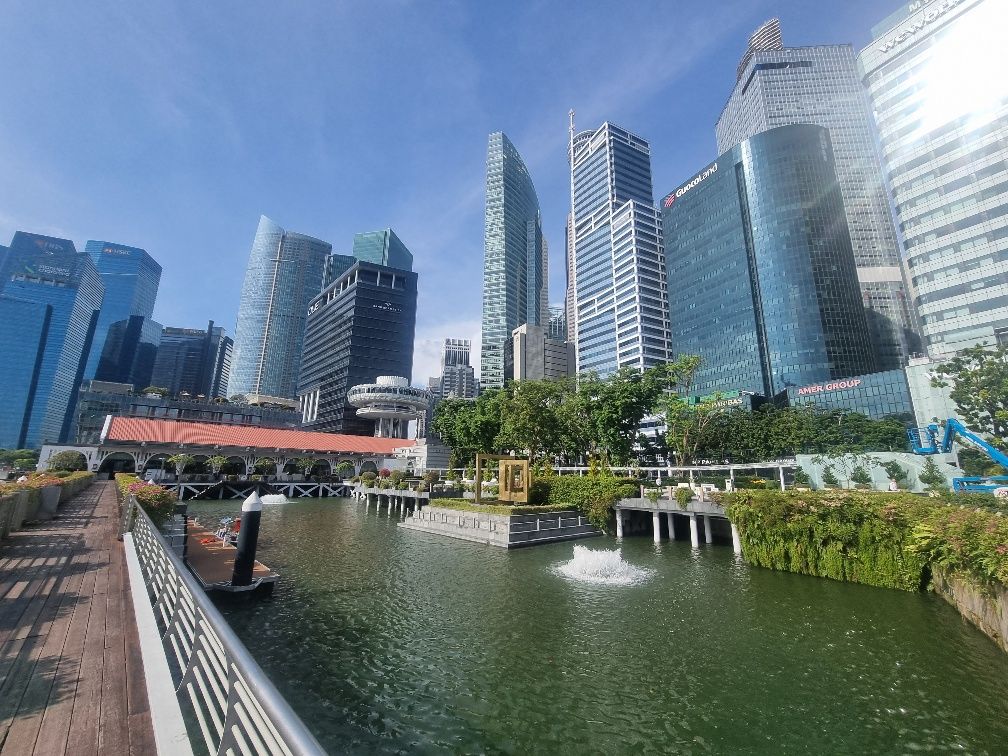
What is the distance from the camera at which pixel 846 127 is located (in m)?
154

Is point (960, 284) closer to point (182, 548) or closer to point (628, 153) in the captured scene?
point (182, 548)

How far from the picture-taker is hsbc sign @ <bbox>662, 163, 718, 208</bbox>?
126512 millimetres

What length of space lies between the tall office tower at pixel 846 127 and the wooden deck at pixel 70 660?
13563 centimetres

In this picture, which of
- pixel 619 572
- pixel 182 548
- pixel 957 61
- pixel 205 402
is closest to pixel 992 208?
pixel 957 61

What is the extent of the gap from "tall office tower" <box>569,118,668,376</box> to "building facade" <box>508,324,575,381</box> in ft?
80.1

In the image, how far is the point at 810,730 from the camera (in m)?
8.49

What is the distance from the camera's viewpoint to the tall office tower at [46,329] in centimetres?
15700

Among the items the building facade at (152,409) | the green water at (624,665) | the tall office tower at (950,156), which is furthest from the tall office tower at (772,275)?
the building facade at (152,409)

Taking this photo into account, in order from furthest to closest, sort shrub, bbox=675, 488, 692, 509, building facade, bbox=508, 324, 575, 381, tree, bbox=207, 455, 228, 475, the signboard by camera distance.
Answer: building facade, bbox=508, 324, 575, 381
the signboard
tree, bbox=207, 455, 228, 475
shrub, bbox=675, 488, 692, 509

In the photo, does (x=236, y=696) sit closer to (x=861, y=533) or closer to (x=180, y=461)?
(x=861, y=533)

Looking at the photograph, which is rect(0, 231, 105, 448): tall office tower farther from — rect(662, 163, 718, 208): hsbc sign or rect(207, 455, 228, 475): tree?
rect(662, 163, 718, 208): hsbc sign

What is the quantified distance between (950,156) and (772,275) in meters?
37.1

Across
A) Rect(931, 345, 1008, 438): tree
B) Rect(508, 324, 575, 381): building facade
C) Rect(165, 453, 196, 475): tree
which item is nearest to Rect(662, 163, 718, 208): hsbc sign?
Rect(508, 324, 575, 381): building facade

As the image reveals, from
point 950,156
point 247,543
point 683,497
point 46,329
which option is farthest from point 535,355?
point 46,329
